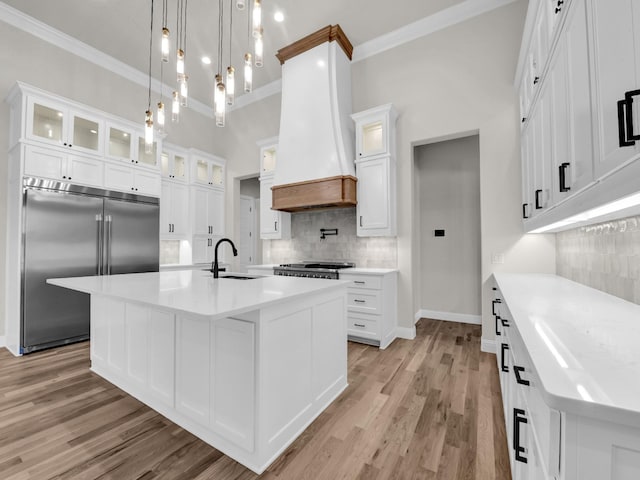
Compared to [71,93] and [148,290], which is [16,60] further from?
[148,290]

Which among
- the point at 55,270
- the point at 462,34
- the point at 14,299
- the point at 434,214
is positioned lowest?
the point at 14,299

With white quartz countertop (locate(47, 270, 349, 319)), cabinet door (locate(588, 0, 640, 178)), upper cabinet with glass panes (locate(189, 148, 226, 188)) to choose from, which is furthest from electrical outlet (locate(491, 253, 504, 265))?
upper cabinet with glass panes (locate(189, 148, 226, 188))

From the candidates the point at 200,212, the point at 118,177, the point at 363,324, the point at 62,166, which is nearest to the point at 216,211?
the point at 200,212

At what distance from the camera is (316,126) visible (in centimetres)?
399

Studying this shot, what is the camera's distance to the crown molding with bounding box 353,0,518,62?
3.37 metres

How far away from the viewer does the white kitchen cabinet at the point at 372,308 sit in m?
3.44

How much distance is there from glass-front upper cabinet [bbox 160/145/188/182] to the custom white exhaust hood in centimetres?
200

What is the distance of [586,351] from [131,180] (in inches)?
196

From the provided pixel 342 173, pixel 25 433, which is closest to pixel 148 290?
pixel 25 433

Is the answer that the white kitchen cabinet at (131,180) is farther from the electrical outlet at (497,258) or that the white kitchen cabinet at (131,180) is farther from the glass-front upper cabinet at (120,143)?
the electrical outlet at (497,258)

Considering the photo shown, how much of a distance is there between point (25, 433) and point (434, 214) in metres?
4.95

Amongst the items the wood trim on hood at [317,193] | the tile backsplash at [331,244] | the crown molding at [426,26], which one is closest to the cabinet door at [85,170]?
the wood trim on hood at [317,193]

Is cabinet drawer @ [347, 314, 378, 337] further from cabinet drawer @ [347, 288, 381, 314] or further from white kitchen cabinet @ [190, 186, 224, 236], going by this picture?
white kitchen cabinet @ [190, 186, 224, 236]

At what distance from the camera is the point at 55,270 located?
3.41 metres
